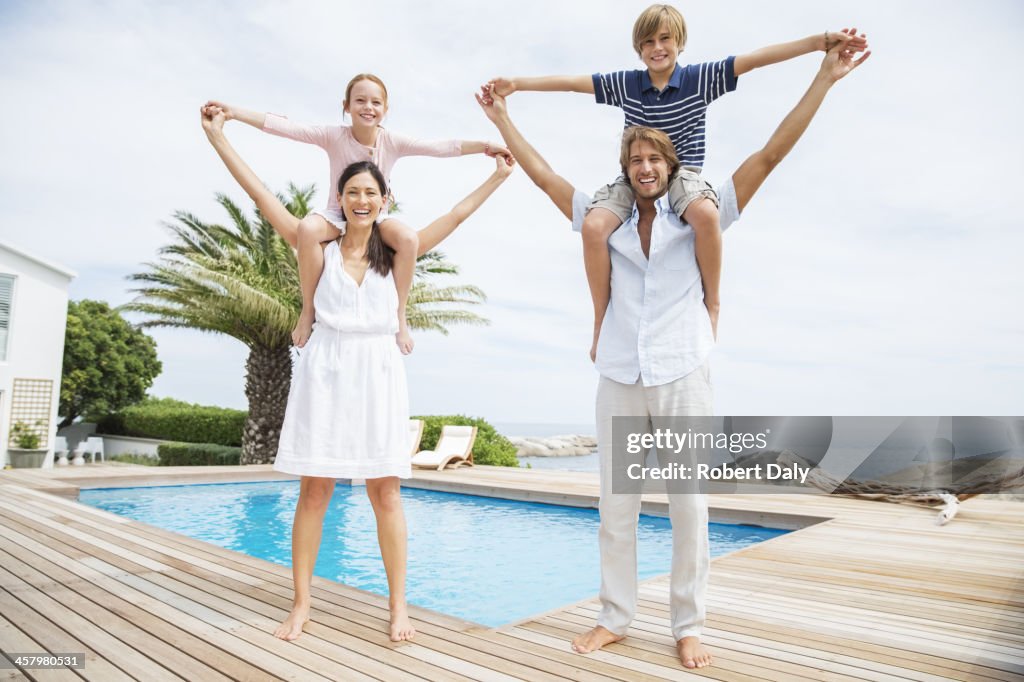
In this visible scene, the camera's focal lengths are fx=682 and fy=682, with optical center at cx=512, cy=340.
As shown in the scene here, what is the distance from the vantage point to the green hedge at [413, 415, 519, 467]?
579 inches

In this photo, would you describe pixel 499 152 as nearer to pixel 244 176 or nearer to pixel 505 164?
pixel 505 164

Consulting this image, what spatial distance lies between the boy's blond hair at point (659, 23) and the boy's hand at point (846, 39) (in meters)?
0.52

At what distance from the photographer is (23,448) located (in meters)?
14.9

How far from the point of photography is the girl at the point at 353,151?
3002 millimetres

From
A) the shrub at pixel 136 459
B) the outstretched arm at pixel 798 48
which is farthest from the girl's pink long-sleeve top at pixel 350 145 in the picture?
the shrub at pixel 136 459

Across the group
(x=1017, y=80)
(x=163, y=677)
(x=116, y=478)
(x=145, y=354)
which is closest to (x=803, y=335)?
(x=1017, y=80)

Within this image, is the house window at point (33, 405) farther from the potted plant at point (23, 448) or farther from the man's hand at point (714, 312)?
the man's hand at point (714, 312)

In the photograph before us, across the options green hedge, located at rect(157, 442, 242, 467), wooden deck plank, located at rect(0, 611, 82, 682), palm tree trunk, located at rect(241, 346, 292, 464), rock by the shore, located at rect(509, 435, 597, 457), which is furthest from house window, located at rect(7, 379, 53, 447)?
rock by the shore, located at rect(509, 435, 597, 457)

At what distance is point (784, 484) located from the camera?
9.66m

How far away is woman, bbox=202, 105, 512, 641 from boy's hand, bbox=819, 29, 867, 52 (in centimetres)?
185

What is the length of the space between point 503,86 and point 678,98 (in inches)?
31.4

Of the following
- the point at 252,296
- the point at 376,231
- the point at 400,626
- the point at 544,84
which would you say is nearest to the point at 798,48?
the point at 544,84

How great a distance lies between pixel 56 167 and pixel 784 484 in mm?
12557

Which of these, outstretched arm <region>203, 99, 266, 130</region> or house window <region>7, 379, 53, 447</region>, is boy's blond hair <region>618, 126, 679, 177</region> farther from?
house window <region>7, 379, 53, 447</region>
